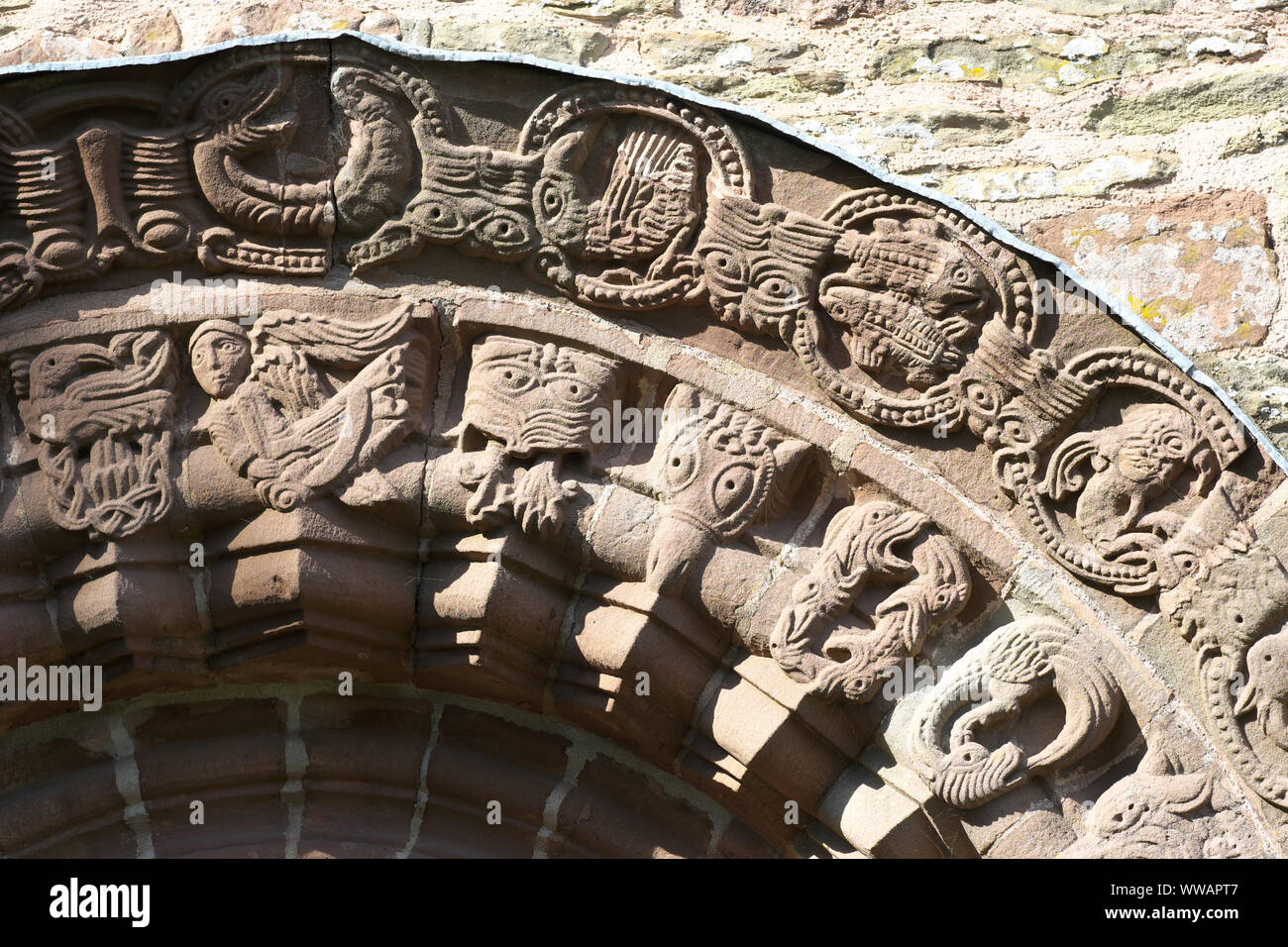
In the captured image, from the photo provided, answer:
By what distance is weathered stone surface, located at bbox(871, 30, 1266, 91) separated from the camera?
3.99m

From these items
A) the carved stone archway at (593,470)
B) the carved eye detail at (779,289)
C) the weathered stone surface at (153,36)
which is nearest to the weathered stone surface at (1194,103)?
the carved stone archway at (593,470)

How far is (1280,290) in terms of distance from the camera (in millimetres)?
3738

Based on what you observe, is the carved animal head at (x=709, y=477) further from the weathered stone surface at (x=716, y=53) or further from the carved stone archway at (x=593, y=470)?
the weathered stone surface at (x=716, y=53)

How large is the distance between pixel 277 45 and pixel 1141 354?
202 cm

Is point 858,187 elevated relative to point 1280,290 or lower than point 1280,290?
elevated

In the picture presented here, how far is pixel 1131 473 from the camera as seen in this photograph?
11.8 ft

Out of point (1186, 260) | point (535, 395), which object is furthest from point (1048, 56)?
point (535, 395)

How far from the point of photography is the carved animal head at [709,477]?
3635 millimetres

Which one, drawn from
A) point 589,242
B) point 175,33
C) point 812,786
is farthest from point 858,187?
point 175,33

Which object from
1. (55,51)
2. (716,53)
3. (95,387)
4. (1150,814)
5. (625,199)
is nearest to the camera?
(1150,814)

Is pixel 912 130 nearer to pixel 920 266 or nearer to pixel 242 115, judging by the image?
pixel 920 266

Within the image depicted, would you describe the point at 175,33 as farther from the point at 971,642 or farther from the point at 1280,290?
the point at 1280,290

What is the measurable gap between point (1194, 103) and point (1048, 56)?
1.17 ft

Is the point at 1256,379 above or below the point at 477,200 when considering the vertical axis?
below
